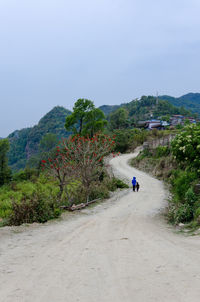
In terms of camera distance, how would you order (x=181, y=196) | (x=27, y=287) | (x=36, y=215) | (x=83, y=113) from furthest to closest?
1. (x=83, y=113)
2. (x=181, y=196)
3. (x=36, y=215)
4. (x=27, y=287)

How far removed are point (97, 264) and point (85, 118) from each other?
32057mm

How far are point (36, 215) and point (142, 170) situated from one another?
20.1m

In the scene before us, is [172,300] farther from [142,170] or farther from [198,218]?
[142,170]

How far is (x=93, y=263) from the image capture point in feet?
14.5

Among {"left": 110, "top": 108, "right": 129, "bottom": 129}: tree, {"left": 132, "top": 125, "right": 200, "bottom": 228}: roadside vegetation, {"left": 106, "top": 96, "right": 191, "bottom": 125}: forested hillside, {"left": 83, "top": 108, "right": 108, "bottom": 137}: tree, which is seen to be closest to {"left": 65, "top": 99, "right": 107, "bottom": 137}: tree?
{"left": 83, "top": 108, "right": 108, "bottom": 137}: tree

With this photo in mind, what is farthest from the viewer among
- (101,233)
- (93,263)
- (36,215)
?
(36,215)

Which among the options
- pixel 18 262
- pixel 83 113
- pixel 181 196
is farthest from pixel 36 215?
pixel 83 113

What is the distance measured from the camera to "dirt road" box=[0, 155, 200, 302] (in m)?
3.13

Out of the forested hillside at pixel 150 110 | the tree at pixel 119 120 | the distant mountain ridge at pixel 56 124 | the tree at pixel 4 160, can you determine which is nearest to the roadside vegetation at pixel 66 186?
the tree at pixel 4 160

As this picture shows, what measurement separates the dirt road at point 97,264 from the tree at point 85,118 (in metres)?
27.5

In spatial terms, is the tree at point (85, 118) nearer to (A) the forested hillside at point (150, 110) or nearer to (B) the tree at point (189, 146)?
(B) the tree at point (189, 146)

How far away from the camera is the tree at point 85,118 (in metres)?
35.1

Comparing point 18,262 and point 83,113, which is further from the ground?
point 83,113

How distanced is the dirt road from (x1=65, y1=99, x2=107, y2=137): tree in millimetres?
27518
